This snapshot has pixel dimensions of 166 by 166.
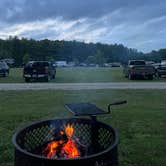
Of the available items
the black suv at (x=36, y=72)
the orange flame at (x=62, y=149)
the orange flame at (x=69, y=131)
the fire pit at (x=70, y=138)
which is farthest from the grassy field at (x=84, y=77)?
the orange flame at (x=62, y=149)

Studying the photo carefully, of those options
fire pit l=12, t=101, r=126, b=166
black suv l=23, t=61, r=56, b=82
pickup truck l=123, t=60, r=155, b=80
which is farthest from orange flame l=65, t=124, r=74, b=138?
pickup truck l=123, t=60, r=155, b=80

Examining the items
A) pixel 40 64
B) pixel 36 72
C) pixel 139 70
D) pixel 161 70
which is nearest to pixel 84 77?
pixel 36 72

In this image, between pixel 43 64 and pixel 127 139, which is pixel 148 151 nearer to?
pixel 127 139

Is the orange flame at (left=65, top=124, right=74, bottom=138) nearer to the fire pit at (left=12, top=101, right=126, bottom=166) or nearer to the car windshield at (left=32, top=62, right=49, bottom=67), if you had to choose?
the fire pit at (left=12, top=101, right=126, bottom=166)

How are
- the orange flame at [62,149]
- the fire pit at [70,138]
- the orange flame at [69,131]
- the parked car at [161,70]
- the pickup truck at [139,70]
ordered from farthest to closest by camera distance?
the parked car at [161,70]
the pickup truck at [139,70]
the orange flame at [69,131]
the orange flame at [62,149]
the fire pit at [70,138]

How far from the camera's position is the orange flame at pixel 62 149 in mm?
3637

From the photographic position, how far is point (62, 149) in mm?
3693

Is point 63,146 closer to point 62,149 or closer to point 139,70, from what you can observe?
point 62,149

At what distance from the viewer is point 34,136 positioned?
405 cm

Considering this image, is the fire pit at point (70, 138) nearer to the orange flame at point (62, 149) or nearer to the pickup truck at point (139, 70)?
the orange flame at point (62, 149)

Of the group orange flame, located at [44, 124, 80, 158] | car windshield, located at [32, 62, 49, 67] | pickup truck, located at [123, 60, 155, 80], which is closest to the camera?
orange flame, located at [44, 124, 80, 158]

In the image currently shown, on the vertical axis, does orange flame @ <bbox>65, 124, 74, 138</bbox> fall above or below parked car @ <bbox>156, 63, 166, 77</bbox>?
above

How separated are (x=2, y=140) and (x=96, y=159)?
140 inches

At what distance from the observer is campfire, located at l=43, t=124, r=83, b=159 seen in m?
3.64
